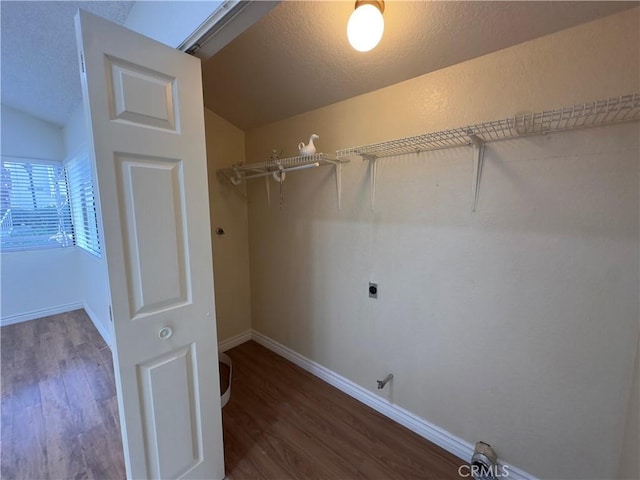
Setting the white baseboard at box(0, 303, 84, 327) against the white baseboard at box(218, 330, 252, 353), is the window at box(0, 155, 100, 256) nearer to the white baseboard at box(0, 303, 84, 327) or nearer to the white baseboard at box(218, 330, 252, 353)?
the white baseboard at box(0, 303, 84, 327)

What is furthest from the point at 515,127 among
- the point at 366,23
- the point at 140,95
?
the point at 140,95

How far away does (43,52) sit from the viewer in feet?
6.75

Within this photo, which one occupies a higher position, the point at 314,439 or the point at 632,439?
the point at 632,439

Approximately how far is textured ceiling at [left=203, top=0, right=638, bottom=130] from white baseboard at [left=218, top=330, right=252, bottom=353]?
2.27 meters

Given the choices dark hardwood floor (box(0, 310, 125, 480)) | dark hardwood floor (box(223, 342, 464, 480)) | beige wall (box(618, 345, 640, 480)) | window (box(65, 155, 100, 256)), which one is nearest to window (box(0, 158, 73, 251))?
window (box(65, 155, 100, 256))

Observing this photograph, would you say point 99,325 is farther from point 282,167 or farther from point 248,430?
point 282,167

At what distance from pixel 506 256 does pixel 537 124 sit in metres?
0.61

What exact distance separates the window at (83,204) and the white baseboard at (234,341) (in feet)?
5.30

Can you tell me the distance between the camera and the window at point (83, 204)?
9.54ft

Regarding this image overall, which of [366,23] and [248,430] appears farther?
[248,430]

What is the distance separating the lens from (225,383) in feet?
7.24

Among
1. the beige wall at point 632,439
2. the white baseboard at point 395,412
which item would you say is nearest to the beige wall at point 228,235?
the white baseboard at point 395,412

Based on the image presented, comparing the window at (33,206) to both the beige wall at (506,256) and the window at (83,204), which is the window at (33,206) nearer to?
the window at (83,204)

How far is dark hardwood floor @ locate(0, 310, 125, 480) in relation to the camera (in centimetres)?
152
